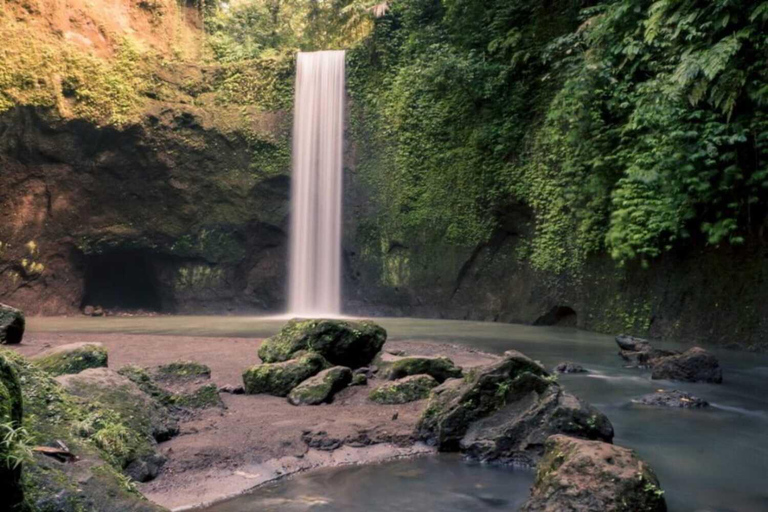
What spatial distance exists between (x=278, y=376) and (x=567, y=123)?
10.1 m

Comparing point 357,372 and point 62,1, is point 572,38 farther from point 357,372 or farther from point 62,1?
point 62,1

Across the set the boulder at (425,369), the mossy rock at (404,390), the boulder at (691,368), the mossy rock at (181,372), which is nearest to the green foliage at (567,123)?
the boulder at (691,368)

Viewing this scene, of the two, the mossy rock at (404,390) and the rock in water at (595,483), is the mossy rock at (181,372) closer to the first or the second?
the mossy rock at (404,390)

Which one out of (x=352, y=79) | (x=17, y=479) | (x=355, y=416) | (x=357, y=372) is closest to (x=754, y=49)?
(x=357, y=372)

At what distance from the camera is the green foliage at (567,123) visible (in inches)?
418

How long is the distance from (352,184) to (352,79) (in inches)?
131

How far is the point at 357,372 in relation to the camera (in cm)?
780

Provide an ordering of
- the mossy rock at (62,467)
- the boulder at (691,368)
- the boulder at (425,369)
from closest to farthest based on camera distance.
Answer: the mossy rock at (62,467)
the boulder at (425,369)
the boulder at (691,368)

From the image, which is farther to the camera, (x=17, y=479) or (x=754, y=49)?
(x=754, y=49)

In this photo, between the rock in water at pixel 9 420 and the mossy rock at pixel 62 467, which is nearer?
the rock in water at pixel 9 420

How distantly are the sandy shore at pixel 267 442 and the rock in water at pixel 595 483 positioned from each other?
63.8 inches

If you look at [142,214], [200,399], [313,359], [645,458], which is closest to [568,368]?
[313,359]

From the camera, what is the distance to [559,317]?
1541cm

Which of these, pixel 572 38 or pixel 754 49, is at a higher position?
pixel 572 38
